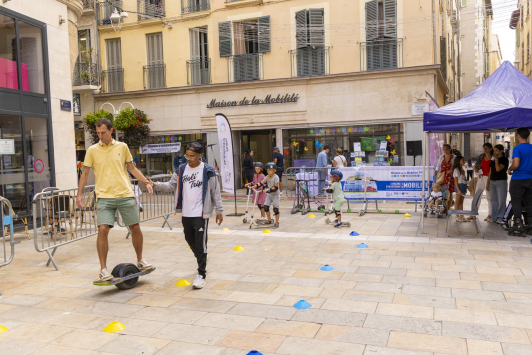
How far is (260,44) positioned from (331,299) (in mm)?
15651

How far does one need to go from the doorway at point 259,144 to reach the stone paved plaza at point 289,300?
1151cm

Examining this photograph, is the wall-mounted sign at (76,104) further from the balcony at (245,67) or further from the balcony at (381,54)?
the balcony at (381,54)

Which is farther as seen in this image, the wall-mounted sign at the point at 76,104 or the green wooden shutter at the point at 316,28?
the wall-mounted sign at the point at 76,104

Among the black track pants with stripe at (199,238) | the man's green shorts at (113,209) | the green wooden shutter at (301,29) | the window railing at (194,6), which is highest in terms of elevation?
the window railing at (194,6)

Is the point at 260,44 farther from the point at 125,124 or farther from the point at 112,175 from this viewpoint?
the point at 112,175

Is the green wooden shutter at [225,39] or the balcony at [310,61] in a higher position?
the green wooden shutter at [225,39]

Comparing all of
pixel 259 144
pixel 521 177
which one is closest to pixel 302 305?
pixel 521 177

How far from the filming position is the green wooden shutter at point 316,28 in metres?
18.2

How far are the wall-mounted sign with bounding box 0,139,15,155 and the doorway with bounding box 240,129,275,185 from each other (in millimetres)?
11149

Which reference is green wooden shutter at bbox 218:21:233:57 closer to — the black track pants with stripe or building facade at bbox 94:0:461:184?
building facade at bbox 94:0:461:184

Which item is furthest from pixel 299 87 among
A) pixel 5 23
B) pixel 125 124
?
pixel 5 23

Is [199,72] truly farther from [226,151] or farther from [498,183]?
[498,183]

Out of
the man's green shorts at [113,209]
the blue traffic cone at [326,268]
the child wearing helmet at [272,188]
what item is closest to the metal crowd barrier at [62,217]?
the man's green shorts at [113,209]

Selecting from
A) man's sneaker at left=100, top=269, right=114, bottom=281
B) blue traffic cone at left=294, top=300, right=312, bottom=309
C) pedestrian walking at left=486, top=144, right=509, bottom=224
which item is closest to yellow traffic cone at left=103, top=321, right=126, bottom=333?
man's sneaker at left=100, top=269, right=114, bottom=281
